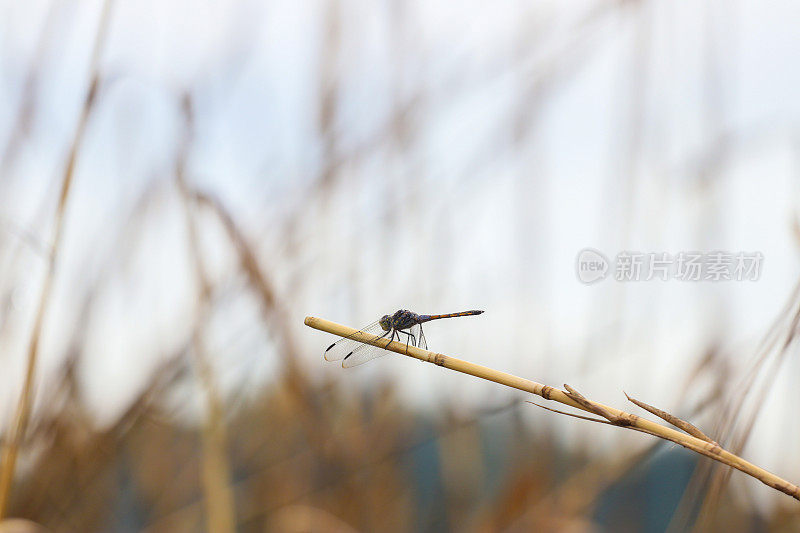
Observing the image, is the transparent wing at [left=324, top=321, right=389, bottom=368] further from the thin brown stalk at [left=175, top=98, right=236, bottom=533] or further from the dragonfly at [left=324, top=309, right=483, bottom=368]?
the thin brown stalk at [left=175, top=98, right=236, bottom=533]

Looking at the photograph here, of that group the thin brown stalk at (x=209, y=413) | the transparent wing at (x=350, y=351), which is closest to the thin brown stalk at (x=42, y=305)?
the thin brown stalk at (x=209, y=413)

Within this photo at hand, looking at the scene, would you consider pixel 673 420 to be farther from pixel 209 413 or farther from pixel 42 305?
pixel 42 305

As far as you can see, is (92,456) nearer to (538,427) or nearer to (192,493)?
(192,493)

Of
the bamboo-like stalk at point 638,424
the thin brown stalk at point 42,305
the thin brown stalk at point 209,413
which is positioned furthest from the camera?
the thin brown stalk at point 209,413

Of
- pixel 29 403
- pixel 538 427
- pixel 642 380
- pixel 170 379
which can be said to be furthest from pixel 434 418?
pixel 29 403

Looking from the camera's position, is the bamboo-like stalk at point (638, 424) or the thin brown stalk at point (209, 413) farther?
the thin brown stalk at point (209, 413)

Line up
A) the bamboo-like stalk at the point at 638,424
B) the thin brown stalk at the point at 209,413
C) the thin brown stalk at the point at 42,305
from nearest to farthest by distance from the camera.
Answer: the bamboo-like stalk at the point at 638,424, the thin brown stalk at the point at 42,305, the thin brown stalk at the point at 209,413

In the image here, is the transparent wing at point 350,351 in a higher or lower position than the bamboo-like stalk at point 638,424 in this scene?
lower

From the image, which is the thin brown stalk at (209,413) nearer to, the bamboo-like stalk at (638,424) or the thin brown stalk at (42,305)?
the thin brown stalk at (42,305)

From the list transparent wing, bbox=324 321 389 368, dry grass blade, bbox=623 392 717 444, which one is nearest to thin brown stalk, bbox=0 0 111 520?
transparent wing, bbox=324 321 389 368
